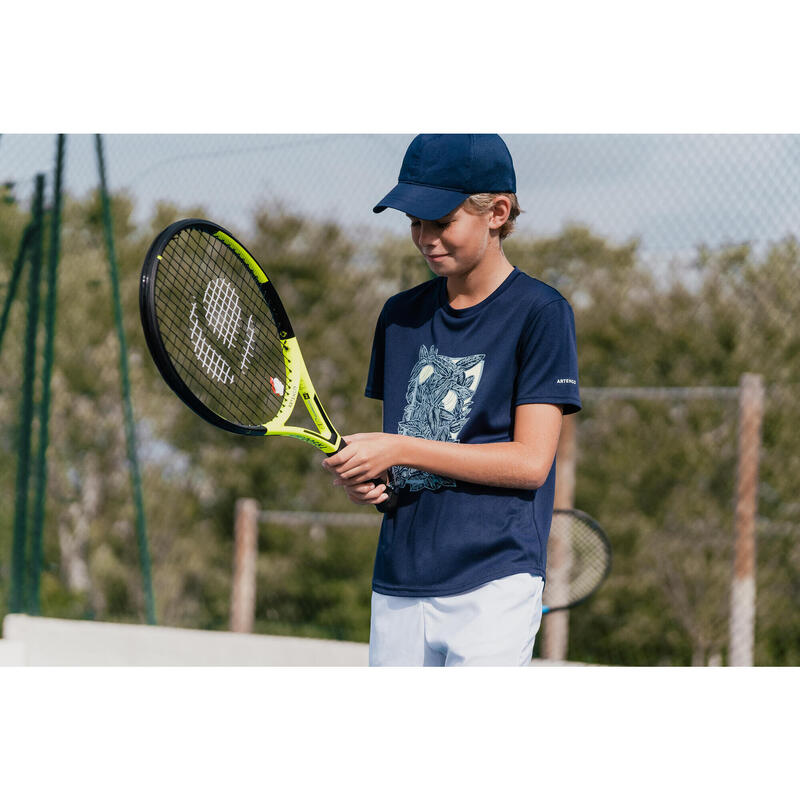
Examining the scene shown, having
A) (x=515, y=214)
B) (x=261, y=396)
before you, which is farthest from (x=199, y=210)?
(x=515, y=214)

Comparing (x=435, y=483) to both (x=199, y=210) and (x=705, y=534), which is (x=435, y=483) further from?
(x=199, y=210)

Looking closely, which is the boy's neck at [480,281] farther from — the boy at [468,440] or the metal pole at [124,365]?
the metal pole at [124,365]

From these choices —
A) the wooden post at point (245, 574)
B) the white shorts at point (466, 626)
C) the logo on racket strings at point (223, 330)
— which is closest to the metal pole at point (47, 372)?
the wooden post at point (245, 574)

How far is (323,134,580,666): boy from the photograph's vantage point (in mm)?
1584

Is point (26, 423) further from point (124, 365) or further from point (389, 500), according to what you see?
point (389, 500)

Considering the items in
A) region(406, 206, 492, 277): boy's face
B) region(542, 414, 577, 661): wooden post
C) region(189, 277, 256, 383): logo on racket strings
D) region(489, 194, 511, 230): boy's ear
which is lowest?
region(542, 414, 577, 661): wooden post

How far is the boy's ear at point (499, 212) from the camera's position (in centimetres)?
169

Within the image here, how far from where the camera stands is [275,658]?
13.1ft

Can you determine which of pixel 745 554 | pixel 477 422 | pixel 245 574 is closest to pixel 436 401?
pixel 477 422

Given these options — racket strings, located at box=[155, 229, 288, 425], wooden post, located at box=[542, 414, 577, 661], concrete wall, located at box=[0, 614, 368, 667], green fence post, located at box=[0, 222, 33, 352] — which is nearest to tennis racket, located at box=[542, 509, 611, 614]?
wooden post, located at box=[542, 414, 577, 661]

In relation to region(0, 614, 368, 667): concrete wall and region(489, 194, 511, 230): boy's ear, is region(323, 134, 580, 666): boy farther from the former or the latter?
region(0, 614, 368, 667): concrete wall

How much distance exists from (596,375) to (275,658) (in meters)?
2.04

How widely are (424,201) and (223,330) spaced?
514 millimetres

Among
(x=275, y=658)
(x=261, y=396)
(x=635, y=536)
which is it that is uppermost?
A: (x=261, y=396)
